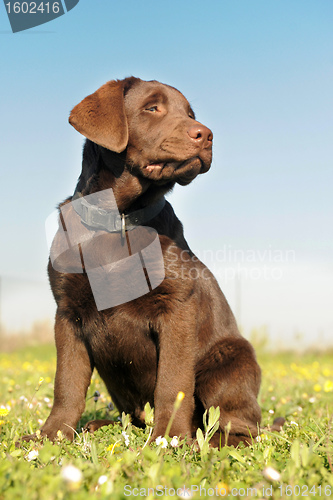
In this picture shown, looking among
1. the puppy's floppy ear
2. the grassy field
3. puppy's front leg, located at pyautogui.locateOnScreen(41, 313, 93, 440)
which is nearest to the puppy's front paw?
puppy's front leg, located at pyautogui.locateOnScreen(41, 313, 93, 440)

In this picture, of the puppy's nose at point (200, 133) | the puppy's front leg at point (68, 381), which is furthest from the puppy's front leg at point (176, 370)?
the puppy's nose at point (200, 133)

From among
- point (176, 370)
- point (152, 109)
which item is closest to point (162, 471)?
point (176, 370)

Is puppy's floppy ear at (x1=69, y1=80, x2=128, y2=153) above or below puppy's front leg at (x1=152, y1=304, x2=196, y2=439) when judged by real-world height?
above

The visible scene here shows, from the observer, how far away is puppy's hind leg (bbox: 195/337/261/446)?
9.05 ft

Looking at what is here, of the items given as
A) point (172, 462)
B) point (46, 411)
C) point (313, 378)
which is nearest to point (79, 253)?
point (172, 462)

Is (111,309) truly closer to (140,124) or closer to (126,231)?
(126,231)

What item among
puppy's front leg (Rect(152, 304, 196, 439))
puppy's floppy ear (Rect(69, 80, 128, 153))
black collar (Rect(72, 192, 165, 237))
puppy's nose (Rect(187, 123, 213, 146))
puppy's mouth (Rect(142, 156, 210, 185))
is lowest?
puppy's front leg (Rect(152, 304, 196, 439))

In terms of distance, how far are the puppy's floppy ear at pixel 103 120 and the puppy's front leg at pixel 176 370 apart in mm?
1070

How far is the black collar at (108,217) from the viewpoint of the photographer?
2820 millimetres

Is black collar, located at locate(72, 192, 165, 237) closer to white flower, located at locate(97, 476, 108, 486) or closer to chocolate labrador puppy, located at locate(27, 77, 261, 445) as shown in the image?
chocolate labrador puppy, located at locate(27, 77, 261, 445)

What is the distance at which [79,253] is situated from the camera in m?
2.76

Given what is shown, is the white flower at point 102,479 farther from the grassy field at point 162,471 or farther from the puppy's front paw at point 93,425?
the puppy's front paw at point 93,425

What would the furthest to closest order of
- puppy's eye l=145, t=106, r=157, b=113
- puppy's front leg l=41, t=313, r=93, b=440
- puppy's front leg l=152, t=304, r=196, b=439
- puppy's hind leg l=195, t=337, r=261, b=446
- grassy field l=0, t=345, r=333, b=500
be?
puppy's eye l=145, t=106, r=157, b=113 < puppy's hind leg l=195, t=337, r=261, b=446 < puppy's front leg l=41, t=313, r=93, b=440 < puppy's front leg l=152, t=304, r=196, b=439 < grassy field l=0, t=345, r=333, b=500

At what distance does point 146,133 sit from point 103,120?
0.28 meters
